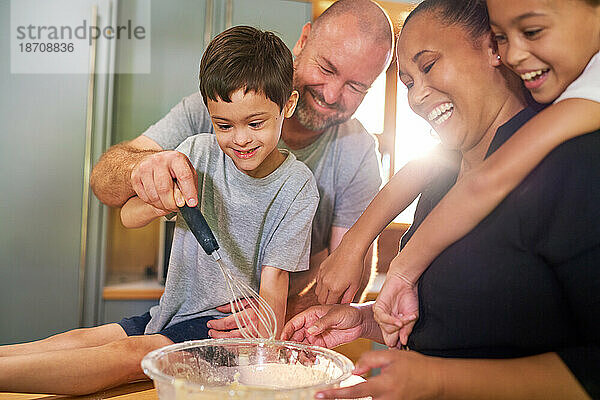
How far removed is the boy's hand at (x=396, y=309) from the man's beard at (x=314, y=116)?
0.84 ft

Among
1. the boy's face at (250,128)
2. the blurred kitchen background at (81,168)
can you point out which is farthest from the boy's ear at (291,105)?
the blurred kitchen background at (81,168)

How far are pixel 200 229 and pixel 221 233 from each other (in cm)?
6

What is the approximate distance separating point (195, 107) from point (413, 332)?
0.47m

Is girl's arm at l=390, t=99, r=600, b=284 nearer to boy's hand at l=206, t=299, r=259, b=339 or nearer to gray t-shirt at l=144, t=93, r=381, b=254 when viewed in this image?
gray t-shirt at l=144, t=93, r=381, b=254

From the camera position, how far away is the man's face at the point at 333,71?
0.85 meters

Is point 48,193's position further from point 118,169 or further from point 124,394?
point 124,394

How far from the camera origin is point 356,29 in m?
0.86

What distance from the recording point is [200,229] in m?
0.80

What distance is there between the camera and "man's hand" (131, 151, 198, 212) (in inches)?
33.0

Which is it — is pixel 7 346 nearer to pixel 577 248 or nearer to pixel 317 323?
pixel 317 323

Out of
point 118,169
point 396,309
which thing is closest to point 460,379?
point 396,309

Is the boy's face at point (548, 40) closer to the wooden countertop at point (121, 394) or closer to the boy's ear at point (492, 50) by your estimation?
the boy's ear at point (492, 50)

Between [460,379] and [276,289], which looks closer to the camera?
[460,379]

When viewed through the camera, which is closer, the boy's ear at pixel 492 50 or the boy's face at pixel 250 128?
the boy's ear at pixel 492 50
